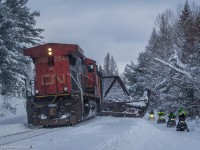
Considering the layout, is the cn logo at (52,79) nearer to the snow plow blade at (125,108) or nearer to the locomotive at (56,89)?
the locomotive at (56,89)

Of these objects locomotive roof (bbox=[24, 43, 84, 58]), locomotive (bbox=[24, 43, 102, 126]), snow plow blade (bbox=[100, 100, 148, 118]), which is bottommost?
snow plow blade (bbox=[100, 100, 148, 118])

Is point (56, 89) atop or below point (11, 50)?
below

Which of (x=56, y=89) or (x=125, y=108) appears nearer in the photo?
(x=56, y=89)

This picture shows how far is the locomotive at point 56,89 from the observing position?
16.4 m

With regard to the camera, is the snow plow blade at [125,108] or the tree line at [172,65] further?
the snow plow blade at [125,108]

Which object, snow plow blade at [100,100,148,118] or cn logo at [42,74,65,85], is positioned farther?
snow plow blade at [100,100,148,118]

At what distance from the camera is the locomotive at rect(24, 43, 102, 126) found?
1639 cm

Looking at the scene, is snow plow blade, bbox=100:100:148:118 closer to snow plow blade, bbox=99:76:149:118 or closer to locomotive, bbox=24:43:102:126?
snow plow blade, bbox=99:76:149:118

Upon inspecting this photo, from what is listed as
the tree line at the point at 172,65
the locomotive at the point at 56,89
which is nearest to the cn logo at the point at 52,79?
the locomotive at the point at 56,89

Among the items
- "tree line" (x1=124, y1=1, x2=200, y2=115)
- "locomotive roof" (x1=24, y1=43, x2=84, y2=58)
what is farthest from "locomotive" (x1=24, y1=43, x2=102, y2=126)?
"tree line" (x1=124, y1=1, x2=200, y2=115)

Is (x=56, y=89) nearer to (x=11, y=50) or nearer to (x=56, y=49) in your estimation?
(x=56, y=49)

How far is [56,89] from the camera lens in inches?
682

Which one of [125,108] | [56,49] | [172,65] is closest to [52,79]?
[56,49]

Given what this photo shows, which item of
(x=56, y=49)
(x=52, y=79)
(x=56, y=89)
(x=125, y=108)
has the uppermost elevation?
(x=56, y=49)
